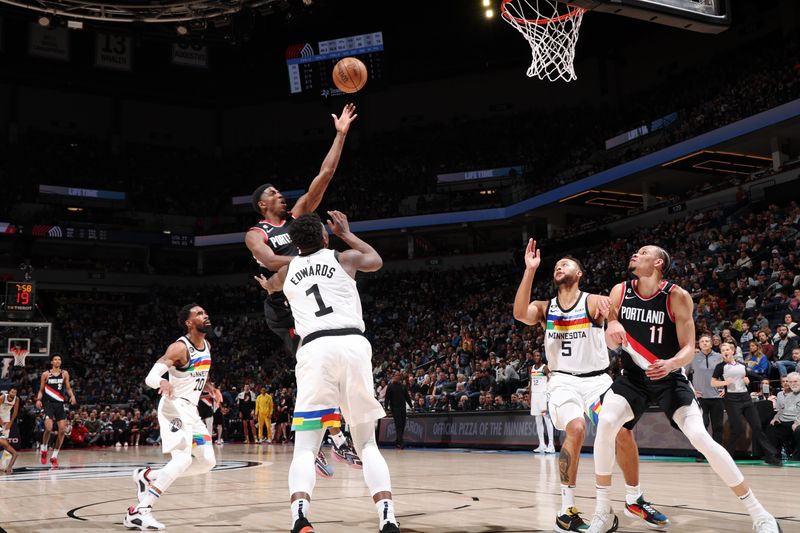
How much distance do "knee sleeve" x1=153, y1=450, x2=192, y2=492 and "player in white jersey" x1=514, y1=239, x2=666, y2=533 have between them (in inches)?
131

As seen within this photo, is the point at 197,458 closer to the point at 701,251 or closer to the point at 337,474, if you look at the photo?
the point at 337,474

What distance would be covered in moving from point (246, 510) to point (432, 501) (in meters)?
1.81

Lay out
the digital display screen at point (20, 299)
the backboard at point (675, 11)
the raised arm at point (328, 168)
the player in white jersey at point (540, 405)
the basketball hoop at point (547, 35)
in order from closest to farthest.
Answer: the raised arm at point (328, 168) < the backboard at point (675, 11) < the basketball hoop at point (547, 35) < the player in white jersey at point (540, 405) < the digital display screen at point (20, 299)

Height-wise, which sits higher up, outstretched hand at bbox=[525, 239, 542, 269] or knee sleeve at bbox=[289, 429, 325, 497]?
outstretched hand at bbox=[525, 239, 542, 269]

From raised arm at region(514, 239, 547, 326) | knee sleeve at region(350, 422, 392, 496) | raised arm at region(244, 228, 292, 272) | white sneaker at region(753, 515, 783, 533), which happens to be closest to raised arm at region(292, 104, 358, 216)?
raised arm at region(244, 228, 292, 272)

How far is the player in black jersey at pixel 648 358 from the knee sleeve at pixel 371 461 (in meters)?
1.65

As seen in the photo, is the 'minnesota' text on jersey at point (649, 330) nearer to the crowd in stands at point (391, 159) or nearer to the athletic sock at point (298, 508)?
the athletic sock at point (298, 508)

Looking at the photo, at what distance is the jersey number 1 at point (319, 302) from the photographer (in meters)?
5.16

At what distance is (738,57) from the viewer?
30656 millimetres

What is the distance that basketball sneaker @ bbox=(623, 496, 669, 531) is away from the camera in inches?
225

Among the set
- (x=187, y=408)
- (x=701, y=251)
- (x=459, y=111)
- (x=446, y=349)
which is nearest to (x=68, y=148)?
(x=459, y=111)

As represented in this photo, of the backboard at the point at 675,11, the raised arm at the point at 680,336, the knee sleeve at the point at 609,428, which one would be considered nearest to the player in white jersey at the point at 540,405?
the backboard at the point at 675,11

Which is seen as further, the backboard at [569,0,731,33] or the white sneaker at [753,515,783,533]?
the backboard at [569,0,731,33]

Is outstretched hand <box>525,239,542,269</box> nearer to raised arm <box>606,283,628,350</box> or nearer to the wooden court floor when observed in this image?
raised arm <box>606,283,628,350</box>
